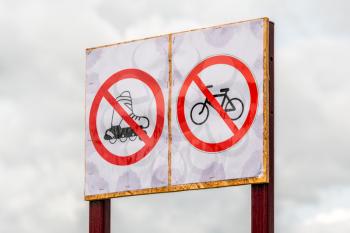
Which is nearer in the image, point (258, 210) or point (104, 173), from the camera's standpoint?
point (258, 210)

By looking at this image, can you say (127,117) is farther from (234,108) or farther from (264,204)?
(264,204)

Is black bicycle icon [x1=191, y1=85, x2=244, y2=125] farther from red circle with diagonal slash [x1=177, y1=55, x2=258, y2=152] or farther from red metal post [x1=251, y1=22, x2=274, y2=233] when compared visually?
red metal post [x1=251, y1=22, x2=274, y2=233]

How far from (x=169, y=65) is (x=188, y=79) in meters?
0.53

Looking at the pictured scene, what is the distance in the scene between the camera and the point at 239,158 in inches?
1176

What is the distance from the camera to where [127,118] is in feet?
103

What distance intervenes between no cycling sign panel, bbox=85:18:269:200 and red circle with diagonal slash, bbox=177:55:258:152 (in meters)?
0.02

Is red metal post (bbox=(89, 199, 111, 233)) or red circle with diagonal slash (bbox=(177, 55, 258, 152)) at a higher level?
red circle with diagonal slash (bbox=(177, 55, 258, 152))

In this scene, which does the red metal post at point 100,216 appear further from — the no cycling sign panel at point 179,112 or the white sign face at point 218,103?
the white sign face at point 218,103

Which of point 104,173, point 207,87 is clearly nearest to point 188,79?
point 207,87

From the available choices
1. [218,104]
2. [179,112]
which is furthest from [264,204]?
[179,112]

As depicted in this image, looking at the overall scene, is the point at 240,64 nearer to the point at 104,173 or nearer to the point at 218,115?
the point at 218,115

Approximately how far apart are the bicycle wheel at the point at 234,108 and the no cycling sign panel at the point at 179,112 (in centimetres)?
2

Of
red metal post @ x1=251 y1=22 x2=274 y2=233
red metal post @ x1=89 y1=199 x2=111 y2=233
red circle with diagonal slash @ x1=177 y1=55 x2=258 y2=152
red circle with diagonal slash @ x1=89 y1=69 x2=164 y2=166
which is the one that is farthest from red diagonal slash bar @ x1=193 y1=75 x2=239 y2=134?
red metal post @ x1=89 y1=199 x2=111 y2=233

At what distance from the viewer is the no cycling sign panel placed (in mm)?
29859
